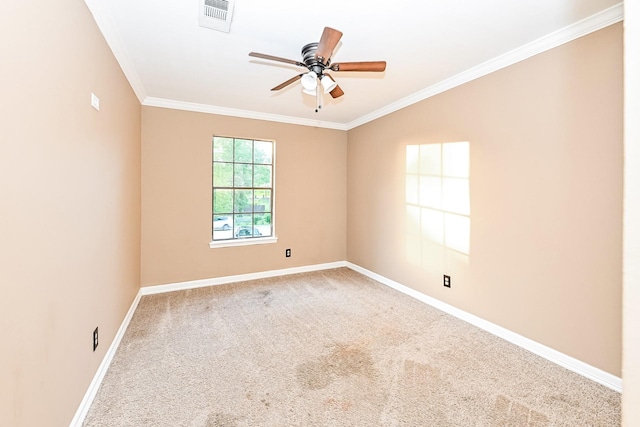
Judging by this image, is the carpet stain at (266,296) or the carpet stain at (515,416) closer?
the carpet stain at (515,416)

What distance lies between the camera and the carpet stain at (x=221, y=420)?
157 centimetres

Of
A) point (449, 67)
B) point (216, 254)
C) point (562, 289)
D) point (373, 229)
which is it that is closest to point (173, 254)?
point (216, 254)

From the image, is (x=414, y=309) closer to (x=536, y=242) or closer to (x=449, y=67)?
(x=536, y=242)

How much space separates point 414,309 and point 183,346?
92.4 inches

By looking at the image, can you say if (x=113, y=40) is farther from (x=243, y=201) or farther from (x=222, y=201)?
(x=243, y=201)

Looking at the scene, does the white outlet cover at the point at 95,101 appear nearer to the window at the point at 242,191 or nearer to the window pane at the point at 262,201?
the window at the point at 242,191

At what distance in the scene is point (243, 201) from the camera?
4246mm

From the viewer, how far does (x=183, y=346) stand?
2.39 m

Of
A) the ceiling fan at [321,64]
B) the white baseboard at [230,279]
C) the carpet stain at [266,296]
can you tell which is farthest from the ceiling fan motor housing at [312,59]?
the white baseboard at [230,279]

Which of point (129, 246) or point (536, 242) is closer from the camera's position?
point (536, 242)

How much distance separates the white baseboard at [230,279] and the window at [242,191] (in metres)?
0.50

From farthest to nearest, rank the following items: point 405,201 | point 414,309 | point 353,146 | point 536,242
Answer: point 353,146, point 405,201, point 414,309, point 536,242
